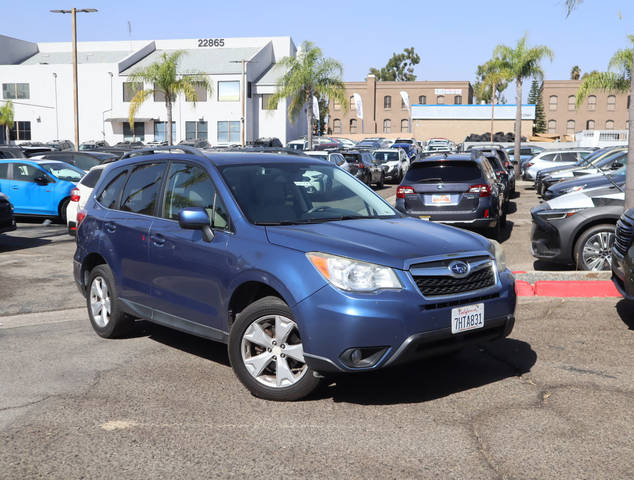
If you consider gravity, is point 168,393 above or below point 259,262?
below

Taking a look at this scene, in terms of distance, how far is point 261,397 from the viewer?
5.19 meters

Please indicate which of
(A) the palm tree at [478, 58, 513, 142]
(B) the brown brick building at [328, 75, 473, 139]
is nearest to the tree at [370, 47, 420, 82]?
(B) the brown brick building at [328, 75, 473, 139]

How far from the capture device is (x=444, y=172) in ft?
44.3

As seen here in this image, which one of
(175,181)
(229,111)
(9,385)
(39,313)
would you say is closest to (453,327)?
(175,181)

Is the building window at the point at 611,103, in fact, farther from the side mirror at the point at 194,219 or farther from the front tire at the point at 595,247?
the side mirror at the point at 194,219

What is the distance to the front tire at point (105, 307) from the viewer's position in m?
6.82

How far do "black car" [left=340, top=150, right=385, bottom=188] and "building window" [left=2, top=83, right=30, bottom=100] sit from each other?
4551cm

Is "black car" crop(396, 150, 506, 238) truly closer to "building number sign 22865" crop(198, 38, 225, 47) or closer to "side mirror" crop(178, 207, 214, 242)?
"side mirror" crop(178, 207, 214, 242)

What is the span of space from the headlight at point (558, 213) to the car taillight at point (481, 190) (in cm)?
292

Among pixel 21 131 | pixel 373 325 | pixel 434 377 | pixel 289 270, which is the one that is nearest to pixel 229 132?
pixel 21 131

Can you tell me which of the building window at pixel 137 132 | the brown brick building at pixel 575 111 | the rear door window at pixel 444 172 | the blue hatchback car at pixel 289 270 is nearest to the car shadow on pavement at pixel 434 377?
the blue hatchback car at pixel 289 270

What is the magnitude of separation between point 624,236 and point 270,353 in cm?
398

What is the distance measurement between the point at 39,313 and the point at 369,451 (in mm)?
5616

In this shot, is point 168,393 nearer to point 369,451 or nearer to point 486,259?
point 369,451
